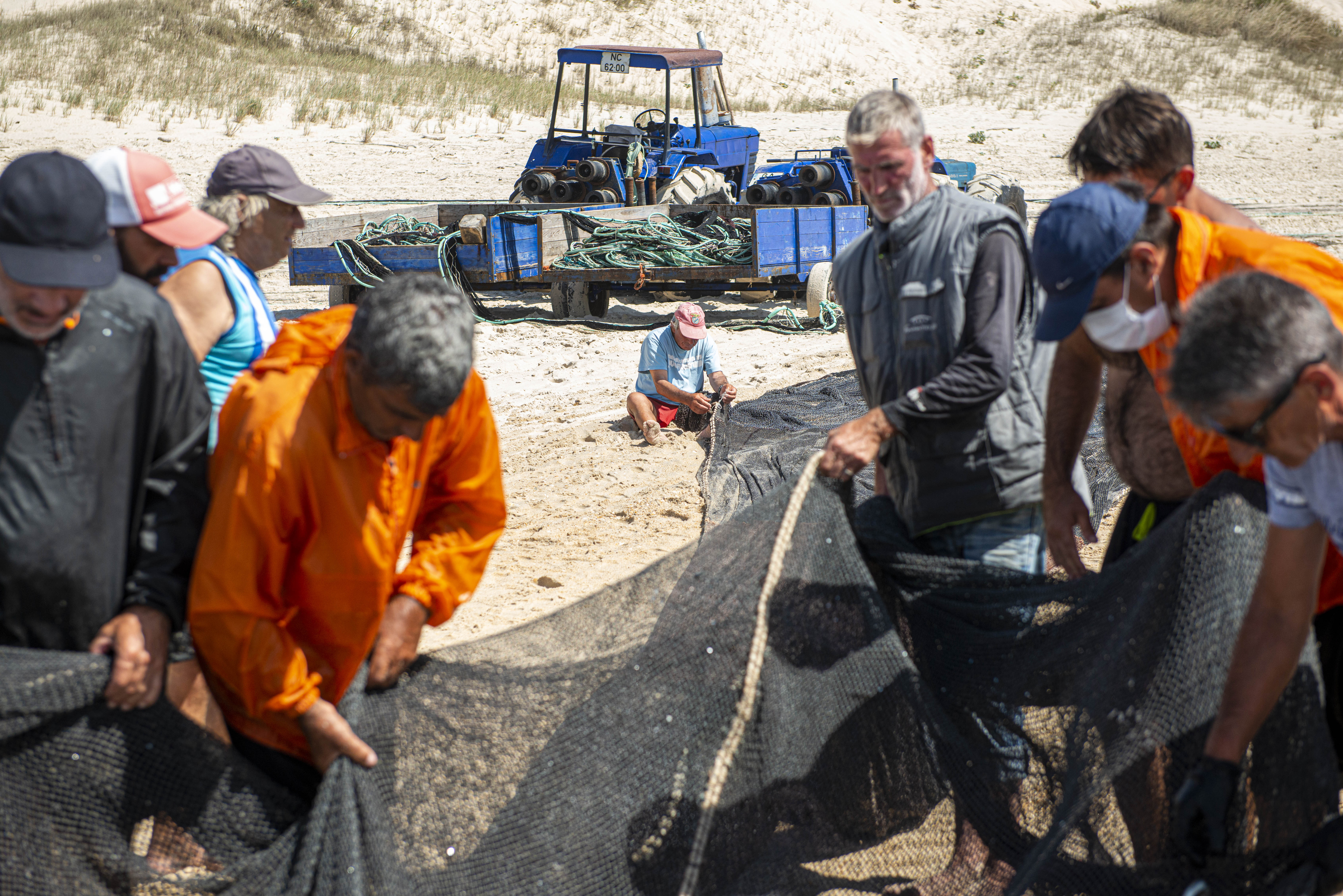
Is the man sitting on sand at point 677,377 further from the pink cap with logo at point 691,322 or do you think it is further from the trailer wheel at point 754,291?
the trailer wheel at point 754,291

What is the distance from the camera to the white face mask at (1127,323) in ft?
7.27

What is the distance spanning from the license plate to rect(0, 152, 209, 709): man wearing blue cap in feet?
36.1

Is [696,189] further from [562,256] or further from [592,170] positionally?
[562,256]

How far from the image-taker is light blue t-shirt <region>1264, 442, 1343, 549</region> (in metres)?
1.72

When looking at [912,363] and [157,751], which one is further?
[912,363]

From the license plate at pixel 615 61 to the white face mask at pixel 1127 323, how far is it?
424 inches

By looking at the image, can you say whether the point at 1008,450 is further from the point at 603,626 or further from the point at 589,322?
the point at 589,322

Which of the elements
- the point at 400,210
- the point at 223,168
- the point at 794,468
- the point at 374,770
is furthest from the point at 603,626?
the point at 400,210

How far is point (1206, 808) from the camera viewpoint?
1949 mm

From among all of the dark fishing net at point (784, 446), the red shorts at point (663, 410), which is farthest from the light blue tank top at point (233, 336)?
the red shorts at point (663, 410)

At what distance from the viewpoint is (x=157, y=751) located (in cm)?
200

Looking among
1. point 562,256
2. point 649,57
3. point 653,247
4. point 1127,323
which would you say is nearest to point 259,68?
point 649,57

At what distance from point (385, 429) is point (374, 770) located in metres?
0.72

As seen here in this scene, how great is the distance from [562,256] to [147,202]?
881cm
